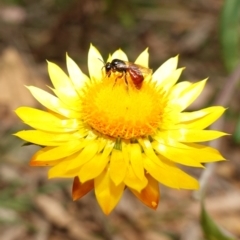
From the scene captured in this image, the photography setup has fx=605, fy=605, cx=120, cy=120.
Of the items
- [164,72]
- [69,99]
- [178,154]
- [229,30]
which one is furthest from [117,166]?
[229,30]

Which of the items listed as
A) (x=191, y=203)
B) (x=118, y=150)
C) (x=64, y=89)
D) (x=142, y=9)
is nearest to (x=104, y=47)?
(x=142, y=9)

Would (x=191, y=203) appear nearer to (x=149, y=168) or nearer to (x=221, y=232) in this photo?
(x=221, y=232)

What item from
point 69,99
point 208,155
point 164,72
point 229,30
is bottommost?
point 208,155

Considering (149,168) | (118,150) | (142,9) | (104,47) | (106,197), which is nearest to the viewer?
(106,197)

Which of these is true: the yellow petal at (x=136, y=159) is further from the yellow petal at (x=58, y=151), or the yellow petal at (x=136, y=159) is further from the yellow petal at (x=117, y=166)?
the yellow petal at (x=58, y=151)

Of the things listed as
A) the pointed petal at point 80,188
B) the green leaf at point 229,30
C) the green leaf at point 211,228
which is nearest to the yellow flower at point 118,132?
the pointed petal at point 80,188

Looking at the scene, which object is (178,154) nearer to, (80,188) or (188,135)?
(188,135)

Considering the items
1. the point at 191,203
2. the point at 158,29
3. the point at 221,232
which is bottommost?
the point at 191,203

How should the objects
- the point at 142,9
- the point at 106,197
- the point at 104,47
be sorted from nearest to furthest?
1. the point at 106,197
2. the point at 104,47
3. the point at 142,9
